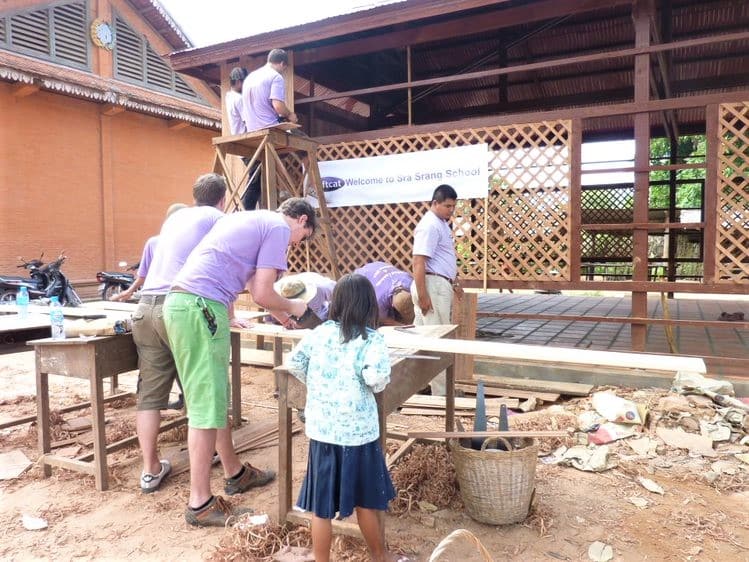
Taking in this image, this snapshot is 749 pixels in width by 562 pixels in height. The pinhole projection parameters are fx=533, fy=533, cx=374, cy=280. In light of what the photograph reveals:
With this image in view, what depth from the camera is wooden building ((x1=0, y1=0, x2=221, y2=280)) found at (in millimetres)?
9727

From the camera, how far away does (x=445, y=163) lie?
546 centimetres

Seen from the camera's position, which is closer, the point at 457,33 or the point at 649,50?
the point at 649,50

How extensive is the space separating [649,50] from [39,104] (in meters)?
10.4

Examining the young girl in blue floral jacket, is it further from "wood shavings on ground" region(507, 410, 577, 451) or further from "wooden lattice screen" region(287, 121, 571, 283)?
"wooden lattice screen" region(287, 121, 571, 283)

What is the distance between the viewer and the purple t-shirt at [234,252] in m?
2.63

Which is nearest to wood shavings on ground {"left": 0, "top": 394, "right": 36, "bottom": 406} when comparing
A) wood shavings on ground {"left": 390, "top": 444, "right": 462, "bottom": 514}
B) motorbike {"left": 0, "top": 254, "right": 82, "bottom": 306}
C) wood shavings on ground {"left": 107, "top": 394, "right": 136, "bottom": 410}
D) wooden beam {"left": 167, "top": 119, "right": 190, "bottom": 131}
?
wood shavings on ground {"left": 107, "top": 394, "right": 136, "bottom": 410}

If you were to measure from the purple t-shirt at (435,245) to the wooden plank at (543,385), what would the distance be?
1.10m

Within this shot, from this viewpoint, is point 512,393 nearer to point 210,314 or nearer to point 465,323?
point 465,323

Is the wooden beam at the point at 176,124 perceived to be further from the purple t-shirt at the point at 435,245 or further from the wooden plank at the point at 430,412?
the wooden plank at the point at 430,412

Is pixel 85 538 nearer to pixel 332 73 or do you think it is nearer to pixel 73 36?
pixel 332 73

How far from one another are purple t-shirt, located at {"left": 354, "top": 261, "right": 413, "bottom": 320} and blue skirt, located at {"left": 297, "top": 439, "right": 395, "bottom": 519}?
2.75 meters

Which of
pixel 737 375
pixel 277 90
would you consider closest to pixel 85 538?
pixel 277 90

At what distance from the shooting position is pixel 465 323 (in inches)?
197

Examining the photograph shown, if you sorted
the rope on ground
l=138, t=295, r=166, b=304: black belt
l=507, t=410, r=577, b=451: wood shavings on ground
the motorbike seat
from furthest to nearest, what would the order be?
the motorbike seat
l=507, t=410, r=577, b=451: wood shavings on ground
l=138, t=295, r=166, b=304: black belt
the rope on ground
